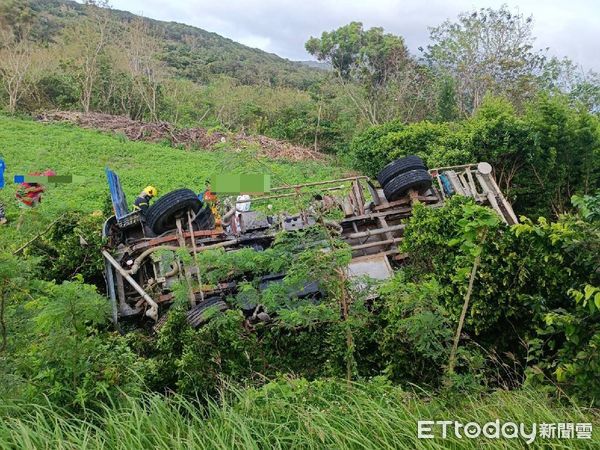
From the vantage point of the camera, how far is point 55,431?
231 cm

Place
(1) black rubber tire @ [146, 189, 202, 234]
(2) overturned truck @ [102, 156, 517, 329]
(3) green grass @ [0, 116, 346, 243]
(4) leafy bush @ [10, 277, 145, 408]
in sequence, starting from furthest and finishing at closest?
(3) green grass @ [0, 116, 346, 243] < (1) black rubber tire @ [146, 189, 202, 234] < (2) overturned truck @ [102, 156, 517, 329] < (4) leafy bush @ [10, 277, 145, 408]

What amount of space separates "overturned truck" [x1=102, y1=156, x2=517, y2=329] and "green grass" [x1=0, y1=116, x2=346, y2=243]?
3997 mm

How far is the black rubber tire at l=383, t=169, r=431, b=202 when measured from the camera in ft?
21.4

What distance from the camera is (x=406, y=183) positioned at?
6.51m

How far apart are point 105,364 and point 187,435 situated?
880 mm

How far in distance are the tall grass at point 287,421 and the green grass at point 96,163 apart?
26.0 feet

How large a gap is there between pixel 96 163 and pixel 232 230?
30.4 ft

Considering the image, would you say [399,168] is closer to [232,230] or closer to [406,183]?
[406,183]

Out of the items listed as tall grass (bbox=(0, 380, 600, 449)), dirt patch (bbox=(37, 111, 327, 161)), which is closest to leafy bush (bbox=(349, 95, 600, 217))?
tall grass (bbox=(0, 380, 600, 449))

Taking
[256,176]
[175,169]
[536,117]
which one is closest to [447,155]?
[536,117]

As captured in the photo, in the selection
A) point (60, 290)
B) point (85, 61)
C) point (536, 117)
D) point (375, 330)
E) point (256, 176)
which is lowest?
point (375, 330)

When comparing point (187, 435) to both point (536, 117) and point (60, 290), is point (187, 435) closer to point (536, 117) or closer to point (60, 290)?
point (60, 290)

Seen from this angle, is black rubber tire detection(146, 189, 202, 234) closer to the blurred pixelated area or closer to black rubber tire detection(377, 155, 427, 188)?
the blurred pixelated area

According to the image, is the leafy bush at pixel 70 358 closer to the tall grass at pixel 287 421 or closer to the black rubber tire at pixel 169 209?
the tall grass at pixel 287 421
